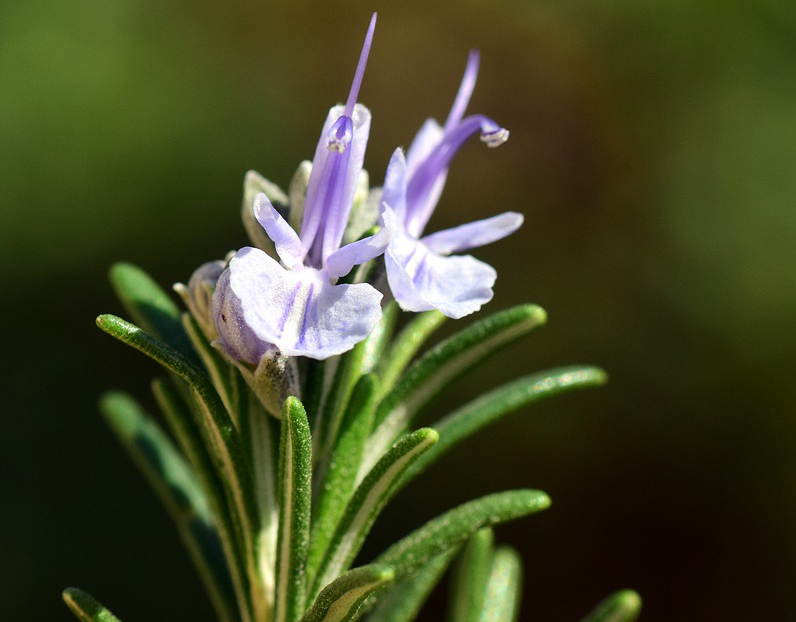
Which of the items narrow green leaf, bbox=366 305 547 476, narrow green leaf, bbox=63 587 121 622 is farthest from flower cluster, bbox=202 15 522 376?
narrow green leaf, bbox=63 587 121 622

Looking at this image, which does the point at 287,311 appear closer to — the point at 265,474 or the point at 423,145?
the point at 265,474

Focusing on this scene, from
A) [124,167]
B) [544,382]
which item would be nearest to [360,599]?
[544,382]

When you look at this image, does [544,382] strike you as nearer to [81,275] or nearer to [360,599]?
[360,599]

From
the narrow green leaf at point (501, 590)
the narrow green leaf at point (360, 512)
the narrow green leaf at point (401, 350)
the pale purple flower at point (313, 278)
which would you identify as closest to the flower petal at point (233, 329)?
the pale purple flower at point (313, 278)

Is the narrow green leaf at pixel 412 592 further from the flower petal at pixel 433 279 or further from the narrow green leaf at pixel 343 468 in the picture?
the flower petal at pixel 433 279

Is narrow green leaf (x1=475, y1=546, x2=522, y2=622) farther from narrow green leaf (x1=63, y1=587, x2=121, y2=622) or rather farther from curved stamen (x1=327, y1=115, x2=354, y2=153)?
curved stamen (x1=327, y1=115, x2=354, y2=153)

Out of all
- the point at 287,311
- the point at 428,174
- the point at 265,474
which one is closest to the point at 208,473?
the point at 265,474
